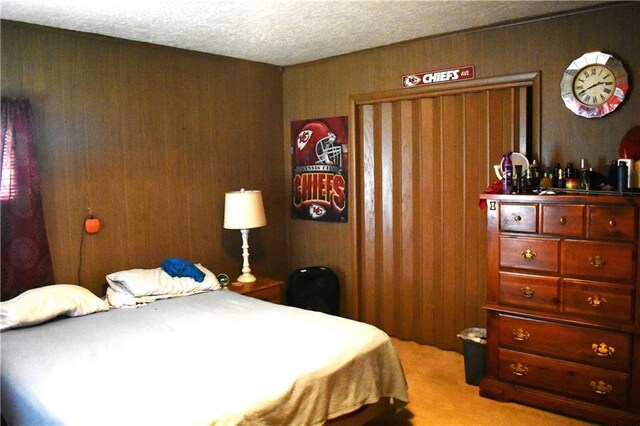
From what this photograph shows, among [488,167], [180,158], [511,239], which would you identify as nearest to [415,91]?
[488,167]

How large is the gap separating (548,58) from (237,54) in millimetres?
2350

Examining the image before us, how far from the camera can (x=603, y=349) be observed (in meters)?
2.88

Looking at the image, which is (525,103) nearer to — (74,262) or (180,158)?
(180,158)

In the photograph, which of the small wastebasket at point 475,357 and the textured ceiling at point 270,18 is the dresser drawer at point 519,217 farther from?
the textured ceiling at point 270,18

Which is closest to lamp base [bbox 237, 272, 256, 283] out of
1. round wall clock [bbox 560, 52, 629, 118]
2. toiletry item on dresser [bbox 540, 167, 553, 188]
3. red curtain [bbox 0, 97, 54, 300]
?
red curtain [bbox 0, 97, 54, 300]

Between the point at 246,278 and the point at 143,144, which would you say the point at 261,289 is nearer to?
the point at 246,278

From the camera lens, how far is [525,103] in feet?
11.5

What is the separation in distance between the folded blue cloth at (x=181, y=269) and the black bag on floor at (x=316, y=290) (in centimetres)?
97

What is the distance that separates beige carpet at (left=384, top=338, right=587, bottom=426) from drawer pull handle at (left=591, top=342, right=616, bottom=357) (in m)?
0.41

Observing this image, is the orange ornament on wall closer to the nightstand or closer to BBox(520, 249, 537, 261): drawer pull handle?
the nightstand

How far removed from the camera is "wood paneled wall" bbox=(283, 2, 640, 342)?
124 inches

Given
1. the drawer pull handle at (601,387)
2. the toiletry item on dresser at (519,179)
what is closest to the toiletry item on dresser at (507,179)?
the toiletry item on dresser at (519,179)

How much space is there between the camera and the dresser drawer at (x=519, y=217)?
3.04 meters

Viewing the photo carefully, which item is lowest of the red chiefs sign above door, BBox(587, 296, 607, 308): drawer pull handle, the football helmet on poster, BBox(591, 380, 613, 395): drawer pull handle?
BBox(591, 380, 613, 395): drawer pull handle
